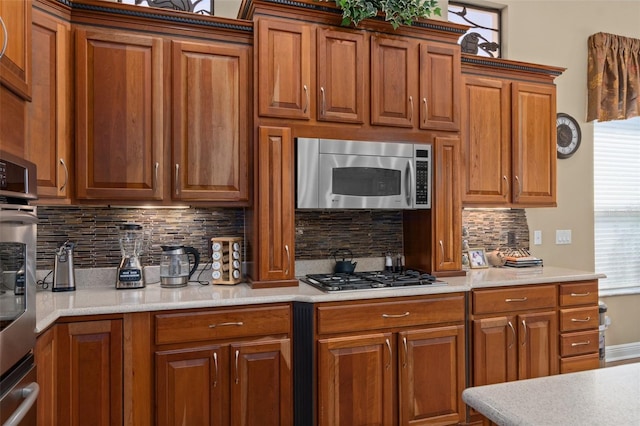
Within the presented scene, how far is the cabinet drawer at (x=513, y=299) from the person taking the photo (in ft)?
8.91

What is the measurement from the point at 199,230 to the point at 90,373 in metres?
1.04

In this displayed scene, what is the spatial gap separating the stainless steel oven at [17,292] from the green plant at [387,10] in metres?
1.84

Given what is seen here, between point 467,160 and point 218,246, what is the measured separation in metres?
1.80

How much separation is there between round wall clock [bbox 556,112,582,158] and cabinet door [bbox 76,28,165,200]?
10.5 ft

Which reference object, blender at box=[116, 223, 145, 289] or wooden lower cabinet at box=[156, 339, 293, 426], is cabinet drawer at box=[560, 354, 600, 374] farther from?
blender at box=[116, 223, 145, 289]

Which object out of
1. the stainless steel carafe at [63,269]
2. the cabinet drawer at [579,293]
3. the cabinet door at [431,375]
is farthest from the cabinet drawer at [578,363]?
the stainless steel carafe at [63,269]

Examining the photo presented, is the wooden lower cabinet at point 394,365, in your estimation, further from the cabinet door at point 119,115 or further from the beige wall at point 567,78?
the beige wall at point 567,78

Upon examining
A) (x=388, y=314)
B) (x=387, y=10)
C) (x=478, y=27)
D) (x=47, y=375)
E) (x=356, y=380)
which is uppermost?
(x=478, y=27)

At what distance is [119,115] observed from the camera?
7.81 feet

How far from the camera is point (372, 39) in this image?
273cm

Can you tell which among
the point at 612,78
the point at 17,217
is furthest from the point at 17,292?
the point at 612,78

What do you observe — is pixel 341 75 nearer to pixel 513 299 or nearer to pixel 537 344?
pixel 513 299

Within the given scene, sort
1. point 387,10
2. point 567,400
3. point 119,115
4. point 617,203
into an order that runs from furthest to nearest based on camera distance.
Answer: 1. point 617,203
2. point 387,10
3. point 119,115
4. point 567,400

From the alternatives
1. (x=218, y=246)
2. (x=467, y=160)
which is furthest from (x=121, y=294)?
(x=467, y=160)
